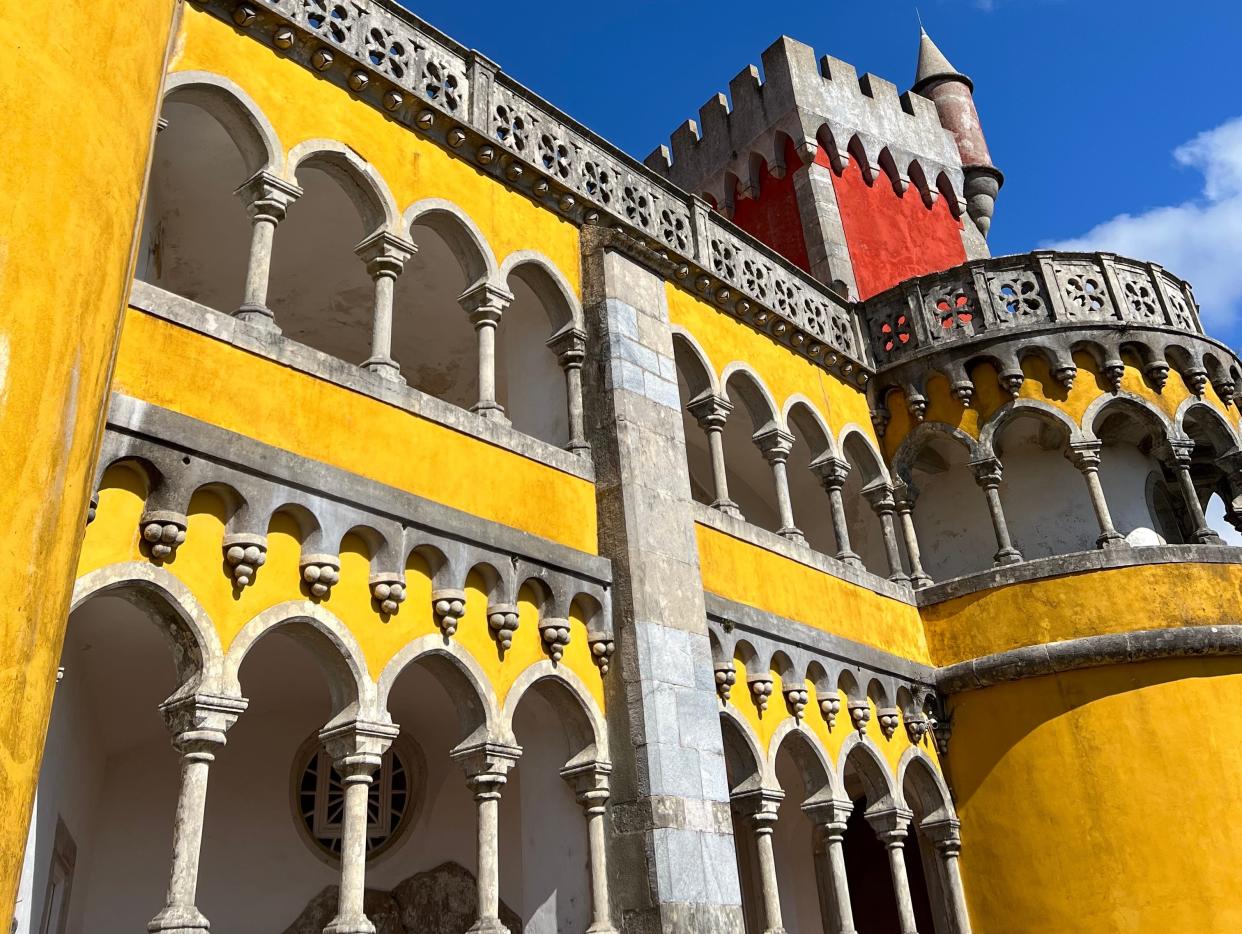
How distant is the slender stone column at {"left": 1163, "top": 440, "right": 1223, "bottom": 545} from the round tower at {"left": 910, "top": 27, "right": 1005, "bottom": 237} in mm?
7459

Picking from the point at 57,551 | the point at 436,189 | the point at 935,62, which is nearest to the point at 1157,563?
the point at 436,189

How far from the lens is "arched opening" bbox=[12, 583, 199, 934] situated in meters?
7.02

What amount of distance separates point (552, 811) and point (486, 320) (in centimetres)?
358

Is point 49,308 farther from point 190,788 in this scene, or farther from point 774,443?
point 774,443

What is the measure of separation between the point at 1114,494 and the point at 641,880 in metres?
8.34

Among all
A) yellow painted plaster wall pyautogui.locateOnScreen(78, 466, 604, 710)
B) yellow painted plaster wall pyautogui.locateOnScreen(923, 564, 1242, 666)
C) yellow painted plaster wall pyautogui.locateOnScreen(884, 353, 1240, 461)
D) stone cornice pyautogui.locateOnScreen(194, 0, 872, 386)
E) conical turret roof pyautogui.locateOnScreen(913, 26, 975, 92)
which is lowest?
yellow painted plaster wall pyautogui.locateOnScreen(78, 466, 604, 710)

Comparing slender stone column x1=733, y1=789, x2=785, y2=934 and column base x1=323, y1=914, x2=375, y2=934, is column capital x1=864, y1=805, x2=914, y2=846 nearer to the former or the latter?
slender stone column x1=733, y1=789, x2=785, y2=934

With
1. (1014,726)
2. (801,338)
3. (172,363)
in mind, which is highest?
(801,338)

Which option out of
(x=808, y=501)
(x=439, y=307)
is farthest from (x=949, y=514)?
(x=439, y=307)

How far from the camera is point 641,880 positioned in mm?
7395

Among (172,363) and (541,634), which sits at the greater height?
(172,363)

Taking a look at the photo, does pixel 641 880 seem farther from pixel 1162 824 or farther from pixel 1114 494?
pixel 1114 494

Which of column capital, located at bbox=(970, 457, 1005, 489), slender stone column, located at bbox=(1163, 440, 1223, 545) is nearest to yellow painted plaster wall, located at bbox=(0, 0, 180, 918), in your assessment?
column capital, located at bbox=(970, 457, 1005, 489)

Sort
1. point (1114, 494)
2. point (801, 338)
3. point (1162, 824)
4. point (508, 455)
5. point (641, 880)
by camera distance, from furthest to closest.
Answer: point (1114, 494)
point (801, 338)
point (1162, 824)
point (508, 455)
point (641, 880)
